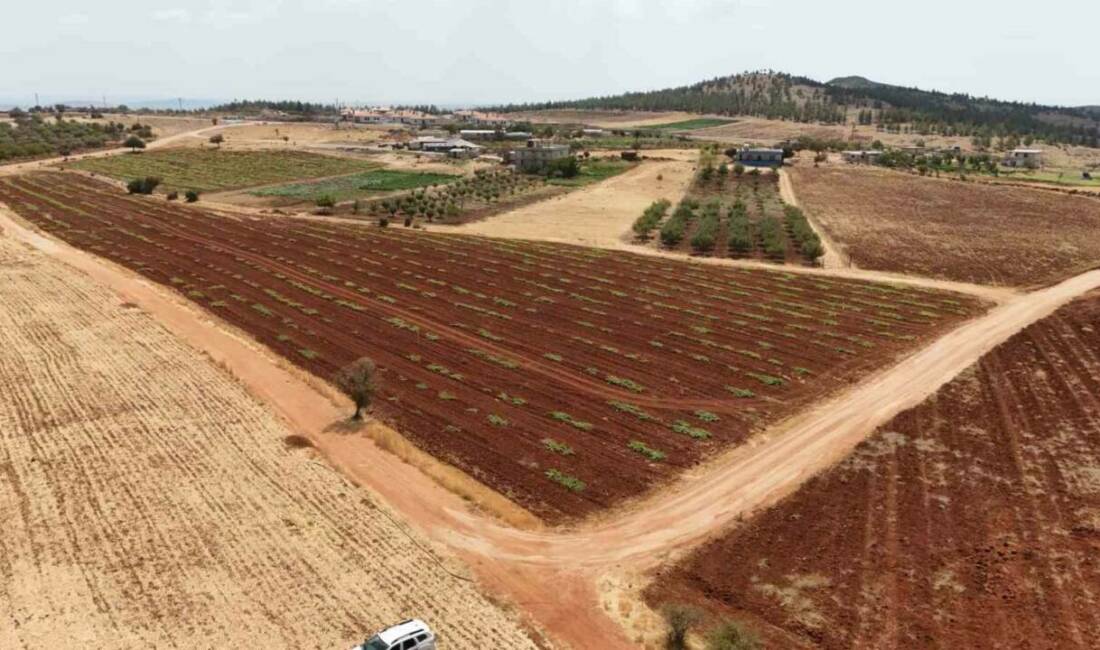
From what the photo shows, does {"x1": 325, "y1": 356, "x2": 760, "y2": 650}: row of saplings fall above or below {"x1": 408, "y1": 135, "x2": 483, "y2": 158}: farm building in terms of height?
below

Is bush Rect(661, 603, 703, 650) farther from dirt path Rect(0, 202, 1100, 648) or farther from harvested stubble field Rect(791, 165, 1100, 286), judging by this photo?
A: harvested stubble field Rect(791, 165, 1100, 286)

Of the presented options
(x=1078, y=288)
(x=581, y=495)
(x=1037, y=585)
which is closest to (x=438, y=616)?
(x=581, y=495)

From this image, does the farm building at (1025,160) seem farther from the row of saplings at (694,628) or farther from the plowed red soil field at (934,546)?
the row of saplings at (694,628)

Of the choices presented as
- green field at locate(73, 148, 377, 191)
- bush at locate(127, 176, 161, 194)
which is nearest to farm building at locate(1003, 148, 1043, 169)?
green field at locate(73, 148, 377, 191)

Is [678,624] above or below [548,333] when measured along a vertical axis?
below

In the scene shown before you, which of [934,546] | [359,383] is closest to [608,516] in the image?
[934,546]

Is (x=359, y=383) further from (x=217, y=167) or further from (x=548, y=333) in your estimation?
(x=217, y=167)

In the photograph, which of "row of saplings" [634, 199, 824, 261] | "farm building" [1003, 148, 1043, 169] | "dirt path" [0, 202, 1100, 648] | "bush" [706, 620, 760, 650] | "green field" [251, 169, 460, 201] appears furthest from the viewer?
"farm building" [1003, 148, 1043, 169]
